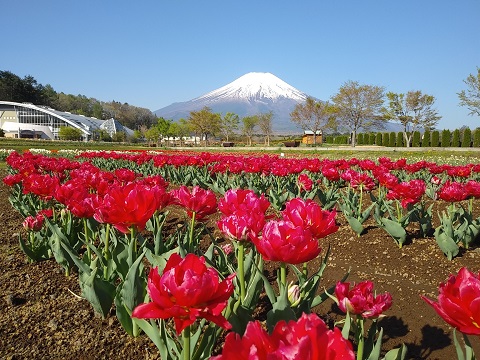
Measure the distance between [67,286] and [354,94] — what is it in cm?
5274

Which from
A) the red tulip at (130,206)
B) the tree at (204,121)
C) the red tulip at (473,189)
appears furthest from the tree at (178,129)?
the red tulip at (130,206)

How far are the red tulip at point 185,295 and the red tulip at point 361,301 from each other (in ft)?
2.77

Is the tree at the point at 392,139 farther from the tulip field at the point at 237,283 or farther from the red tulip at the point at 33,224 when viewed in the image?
the red tulip at the point at 33,224

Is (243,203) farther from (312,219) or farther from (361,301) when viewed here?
(361,301)

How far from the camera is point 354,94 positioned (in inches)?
2031

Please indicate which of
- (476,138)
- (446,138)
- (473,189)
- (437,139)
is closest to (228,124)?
(437,139)

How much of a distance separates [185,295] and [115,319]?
183cm

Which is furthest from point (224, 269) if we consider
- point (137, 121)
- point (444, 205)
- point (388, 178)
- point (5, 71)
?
point (137, 121)

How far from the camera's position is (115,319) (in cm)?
258

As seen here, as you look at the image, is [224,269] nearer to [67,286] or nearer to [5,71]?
[67,286]

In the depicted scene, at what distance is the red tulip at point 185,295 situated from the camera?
40.2 inches

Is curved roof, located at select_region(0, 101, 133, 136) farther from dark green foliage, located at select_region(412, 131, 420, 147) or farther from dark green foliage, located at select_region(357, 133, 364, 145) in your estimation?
dark green foliage, located at select_region(412, 131, 420, 147)

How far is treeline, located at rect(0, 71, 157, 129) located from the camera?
92.4 metres

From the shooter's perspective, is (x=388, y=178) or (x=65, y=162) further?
(x=65, y=162)
